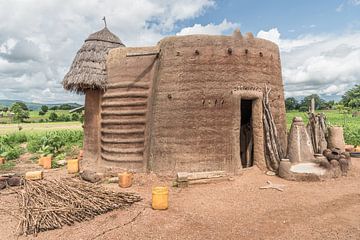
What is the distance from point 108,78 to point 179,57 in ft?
10.7

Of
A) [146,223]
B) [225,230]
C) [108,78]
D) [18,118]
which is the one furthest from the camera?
[18,118]

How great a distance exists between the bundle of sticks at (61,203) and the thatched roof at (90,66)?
4136 millimetres

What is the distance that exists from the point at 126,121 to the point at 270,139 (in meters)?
5.47

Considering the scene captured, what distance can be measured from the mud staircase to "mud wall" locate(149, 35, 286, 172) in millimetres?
682

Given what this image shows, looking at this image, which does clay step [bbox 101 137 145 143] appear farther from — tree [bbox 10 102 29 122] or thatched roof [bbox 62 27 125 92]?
tree [bbox 10 102 29 122]

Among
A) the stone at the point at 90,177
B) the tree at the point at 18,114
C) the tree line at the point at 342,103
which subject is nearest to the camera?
the stone at the point at 90,177

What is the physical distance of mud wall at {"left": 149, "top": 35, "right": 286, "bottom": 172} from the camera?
9.44 metres


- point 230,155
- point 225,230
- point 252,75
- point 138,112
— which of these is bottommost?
point 225,230

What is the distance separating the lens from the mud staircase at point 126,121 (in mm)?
10484

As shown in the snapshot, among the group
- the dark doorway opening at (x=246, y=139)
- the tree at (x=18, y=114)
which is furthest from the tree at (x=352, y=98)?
the tree at (x=18, y=114)

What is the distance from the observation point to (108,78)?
11.2 m

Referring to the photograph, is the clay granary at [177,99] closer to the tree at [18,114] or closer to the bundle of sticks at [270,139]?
the bundle of sticks at [270,139]

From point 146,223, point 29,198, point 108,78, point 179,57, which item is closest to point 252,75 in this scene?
point 179,57

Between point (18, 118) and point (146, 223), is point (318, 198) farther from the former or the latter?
point (18, 118)
